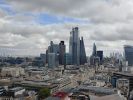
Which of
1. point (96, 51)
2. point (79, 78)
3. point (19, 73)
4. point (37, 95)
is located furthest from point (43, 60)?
point (37, 95)

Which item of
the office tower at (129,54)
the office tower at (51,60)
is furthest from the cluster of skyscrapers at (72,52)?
the office tower at (129,54)

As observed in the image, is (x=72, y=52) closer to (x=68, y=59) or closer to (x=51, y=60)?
(x=68, y=59)

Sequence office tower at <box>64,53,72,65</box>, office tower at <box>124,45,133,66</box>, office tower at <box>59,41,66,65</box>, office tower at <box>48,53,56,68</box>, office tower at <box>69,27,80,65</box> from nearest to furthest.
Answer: office tower at <box>48,53,56,68</box>, office tower at <box>124,45,133,66</box>, office tower at <box>59,41,66,65</box>, office tower at <box>69,27,80,65</box>, office tower at <box>64,53,72,65</box>

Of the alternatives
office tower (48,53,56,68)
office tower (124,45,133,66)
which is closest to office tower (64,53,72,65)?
office tower (48,53,56,68)

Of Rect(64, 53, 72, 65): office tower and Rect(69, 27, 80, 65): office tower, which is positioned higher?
Rect(69, 27, 80, 65): office tower

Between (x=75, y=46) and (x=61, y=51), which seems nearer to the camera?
(x=61, y=51)

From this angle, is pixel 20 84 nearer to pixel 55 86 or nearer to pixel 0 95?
pixel 55 86

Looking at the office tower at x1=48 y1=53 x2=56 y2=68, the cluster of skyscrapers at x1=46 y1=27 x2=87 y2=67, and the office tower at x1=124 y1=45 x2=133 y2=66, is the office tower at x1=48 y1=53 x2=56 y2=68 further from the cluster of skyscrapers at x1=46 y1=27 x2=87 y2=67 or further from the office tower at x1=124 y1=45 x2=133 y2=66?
the office tower at x1=124 y1=45 x2=133 y2=66

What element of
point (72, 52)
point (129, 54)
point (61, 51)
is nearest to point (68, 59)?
point (72, 52)
